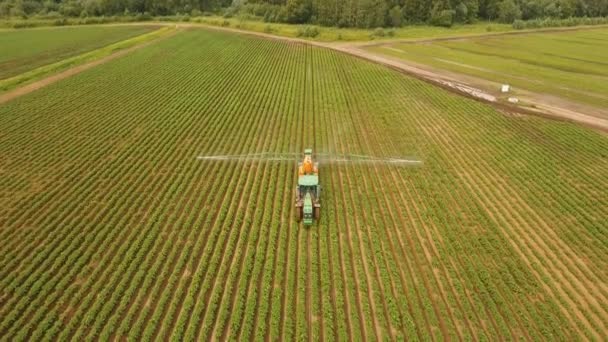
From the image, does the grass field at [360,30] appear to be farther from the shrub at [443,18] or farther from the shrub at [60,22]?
the shrub at [60,22]

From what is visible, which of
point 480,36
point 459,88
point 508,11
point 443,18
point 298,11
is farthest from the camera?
point 508,11

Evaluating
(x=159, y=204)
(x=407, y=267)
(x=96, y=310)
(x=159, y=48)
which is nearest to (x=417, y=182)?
(x=407, y=267)

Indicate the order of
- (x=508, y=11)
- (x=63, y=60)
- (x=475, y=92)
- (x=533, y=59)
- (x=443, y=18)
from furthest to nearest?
(x=508, y=11) < (x=443, y=18) < (x=533, y=59) < (x=63, y=60) < (x=475, y=92)

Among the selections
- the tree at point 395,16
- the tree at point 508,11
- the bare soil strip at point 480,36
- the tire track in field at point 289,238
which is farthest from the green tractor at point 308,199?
the tree at point 508,11

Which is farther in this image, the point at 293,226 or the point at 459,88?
the point at 459,88

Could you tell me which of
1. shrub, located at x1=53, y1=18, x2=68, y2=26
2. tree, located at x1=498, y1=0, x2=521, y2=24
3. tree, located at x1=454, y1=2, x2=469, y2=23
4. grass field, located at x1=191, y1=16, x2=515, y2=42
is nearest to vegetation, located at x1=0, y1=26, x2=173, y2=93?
shrub, located at x1=53, y1=18, x2=68, y2=26

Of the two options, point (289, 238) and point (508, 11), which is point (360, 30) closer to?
point (508, 11)

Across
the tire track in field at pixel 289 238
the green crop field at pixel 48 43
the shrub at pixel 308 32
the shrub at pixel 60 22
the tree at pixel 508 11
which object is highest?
the tree at pixel 508 11

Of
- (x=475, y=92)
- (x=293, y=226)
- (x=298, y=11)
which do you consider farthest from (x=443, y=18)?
(x=293, y=226)
